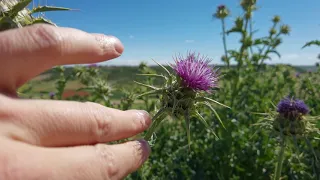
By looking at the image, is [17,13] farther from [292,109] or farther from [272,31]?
[272,31]

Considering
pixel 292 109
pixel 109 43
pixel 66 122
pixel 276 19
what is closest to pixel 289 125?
pixel 292 109

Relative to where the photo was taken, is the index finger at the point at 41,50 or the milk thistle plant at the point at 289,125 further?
the milk thistle plant at the point at 289,125

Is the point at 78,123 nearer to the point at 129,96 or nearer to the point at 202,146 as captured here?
the point at 129,96

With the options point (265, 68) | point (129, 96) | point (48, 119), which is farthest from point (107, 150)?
point (265, 68)

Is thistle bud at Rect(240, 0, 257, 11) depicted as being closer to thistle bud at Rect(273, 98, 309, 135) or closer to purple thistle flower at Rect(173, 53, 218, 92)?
thistle bud at Rect(273, 98, 309, 135)

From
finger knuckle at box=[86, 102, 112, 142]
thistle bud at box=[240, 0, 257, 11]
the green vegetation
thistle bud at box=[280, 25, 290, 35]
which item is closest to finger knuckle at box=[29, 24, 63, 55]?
finger knuckle at box=[86, 102, 112, 142]

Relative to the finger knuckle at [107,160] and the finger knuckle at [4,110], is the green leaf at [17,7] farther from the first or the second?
the finger knuckle at [107,160]

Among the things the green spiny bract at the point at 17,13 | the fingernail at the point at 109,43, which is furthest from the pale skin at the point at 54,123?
the green spiny bract at the point at 17,13
